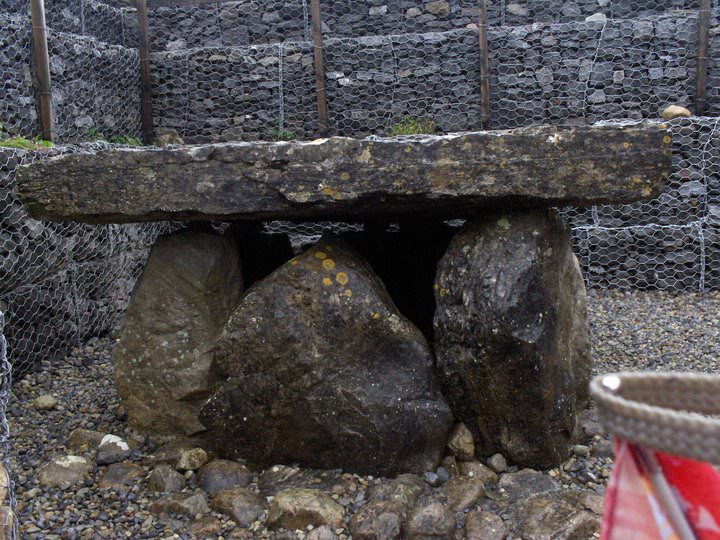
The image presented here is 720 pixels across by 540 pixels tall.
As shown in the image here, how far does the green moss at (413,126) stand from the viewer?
740cm

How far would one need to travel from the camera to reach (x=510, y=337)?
10.0ft

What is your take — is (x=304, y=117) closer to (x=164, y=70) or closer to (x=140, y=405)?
(x=164, y=70)

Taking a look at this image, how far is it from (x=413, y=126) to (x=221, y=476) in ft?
16.4

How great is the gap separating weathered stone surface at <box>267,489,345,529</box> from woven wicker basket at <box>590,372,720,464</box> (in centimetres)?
190

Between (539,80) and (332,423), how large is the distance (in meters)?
5.21

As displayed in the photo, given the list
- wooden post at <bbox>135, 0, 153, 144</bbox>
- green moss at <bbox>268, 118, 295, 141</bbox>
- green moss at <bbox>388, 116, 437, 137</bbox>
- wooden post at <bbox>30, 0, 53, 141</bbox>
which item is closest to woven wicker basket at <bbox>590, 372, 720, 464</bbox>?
wooden post at <bbox>30, 0, 53, 141</bbox>

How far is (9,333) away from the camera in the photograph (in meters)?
4.41

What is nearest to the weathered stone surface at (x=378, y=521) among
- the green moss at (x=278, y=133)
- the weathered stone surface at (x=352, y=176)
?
the weathered stone surface at (x=352, y=176)

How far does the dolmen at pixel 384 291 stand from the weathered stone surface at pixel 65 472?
22.7 inches

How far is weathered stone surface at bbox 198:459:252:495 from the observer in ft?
10.3

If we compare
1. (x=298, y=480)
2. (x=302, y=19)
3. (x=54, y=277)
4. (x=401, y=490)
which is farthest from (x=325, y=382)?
(x=302, y=19)

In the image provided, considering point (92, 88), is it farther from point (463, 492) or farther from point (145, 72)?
point (463, 492)

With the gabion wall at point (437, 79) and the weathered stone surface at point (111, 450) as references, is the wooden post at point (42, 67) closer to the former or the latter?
the gabion wall at point (437, 79)

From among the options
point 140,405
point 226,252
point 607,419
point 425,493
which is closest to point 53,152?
point 226,252
